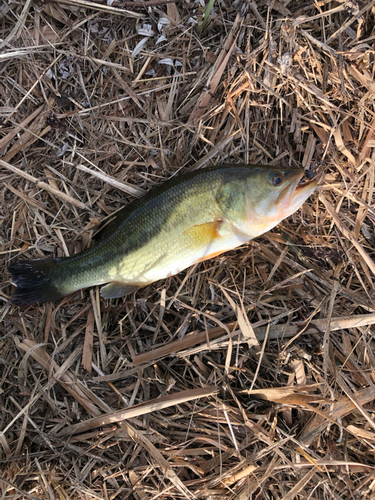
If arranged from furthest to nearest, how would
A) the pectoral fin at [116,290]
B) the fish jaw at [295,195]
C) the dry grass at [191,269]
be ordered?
the pectoral fin at [116,290] < the dry grass at [191,269] < the fish jaw at [295,195]

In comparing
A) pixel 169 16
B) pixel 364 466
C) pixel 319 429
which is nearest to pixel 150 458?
pixel 319 429

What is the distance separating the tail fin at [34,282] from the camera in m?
3.15

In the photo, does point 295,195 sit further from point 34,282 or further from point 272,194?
point 34,282

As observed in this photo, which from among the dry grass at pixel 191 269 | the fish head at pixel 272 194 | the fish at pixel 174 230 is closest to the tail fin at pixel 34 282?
the fish at pixel 174 230

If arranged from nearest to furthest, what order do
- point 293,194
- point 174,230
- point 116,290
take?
point 293,194 → point 174,230 → point 116,290

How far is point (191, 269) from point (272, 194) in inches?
42.0

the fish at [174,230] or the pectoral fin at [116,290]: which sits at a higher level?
the fish at [174,230]

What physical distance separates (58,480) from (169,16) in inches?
186

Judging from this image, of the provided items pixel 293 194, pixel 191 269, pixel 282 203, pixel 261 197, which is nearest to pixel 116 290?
pixel 191 269

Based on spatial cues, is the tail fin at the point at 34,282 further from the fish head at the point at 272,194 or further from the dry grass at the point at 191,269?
the fish head at the point at 272,194

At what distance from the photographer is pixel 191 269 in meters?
3.19

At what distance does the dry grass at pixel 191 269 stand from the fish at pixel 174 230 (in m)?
0.25

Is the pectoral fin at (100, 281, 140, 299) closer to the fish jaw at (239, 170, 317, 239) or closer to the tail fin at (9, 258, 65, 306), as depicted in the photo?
the tail fin at (9, 258, 65, 306)

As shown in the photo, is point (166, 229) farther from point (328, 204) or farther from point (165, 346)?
point (328, 204)
